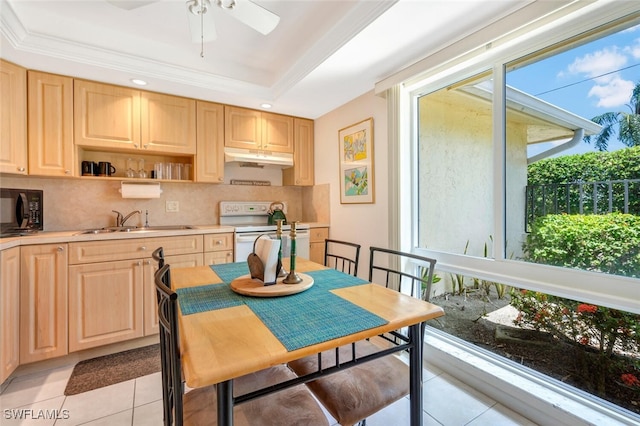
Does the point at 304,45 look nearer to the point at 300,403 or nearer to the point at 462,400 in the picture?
the point at 300,403

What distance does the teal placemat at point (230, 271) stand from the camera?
4.95ft

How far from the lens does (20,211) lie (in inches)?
85.1

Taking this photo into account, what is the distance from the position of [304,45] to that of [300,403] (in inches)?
93.5

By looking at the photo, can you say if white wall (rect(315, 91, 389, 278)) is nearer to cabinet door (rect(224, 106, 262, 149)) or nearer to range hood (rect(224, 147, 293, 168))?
range hood (rect(224, 147, 293, 168))

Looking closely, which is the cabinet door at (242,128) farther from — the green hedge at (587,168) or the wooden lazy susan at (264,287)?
the green hedge at (587,168)

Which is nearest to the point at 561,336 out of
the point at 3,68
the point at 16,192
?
the point at 16,192

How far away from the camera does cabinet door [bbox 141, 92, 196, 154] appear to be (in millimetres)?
2637

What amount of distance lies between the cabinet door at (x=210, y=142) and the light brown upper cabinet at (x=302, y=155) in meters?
0.85

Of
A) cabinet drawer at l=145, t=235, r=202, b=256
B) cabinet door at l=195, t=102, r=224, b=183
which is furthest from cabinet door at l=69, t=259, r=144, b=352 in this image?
cabinet door at l=195, t=102, r=224, b=183

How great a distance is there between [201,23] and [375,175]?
67.1 inches

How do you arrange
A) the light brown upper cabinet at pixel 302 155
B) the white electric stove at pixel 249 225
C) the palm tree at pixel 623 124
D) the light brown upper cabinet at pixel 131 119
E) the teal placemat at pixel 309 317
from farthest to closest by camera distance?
the light brown upper cabinet at pixel 302 155 < the white electric stove at pixel 249 225 < the light brown upper cabinet at pixel 131 119 < the palm tree at pixel 623 124 < the teal placemat at pixel 309 317

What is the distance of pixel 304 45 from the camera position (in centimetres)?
227

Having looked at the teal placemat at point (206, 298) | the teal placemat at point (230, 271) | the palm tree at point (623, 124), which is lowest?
the teal placemat at point (206, 298)

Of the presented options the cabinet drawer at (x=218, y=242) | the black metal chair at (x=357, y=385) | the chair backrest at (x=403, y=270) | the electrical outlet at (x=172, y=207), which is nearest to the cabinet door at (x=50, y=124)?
the electrical outlet at (x=172, y=207)
